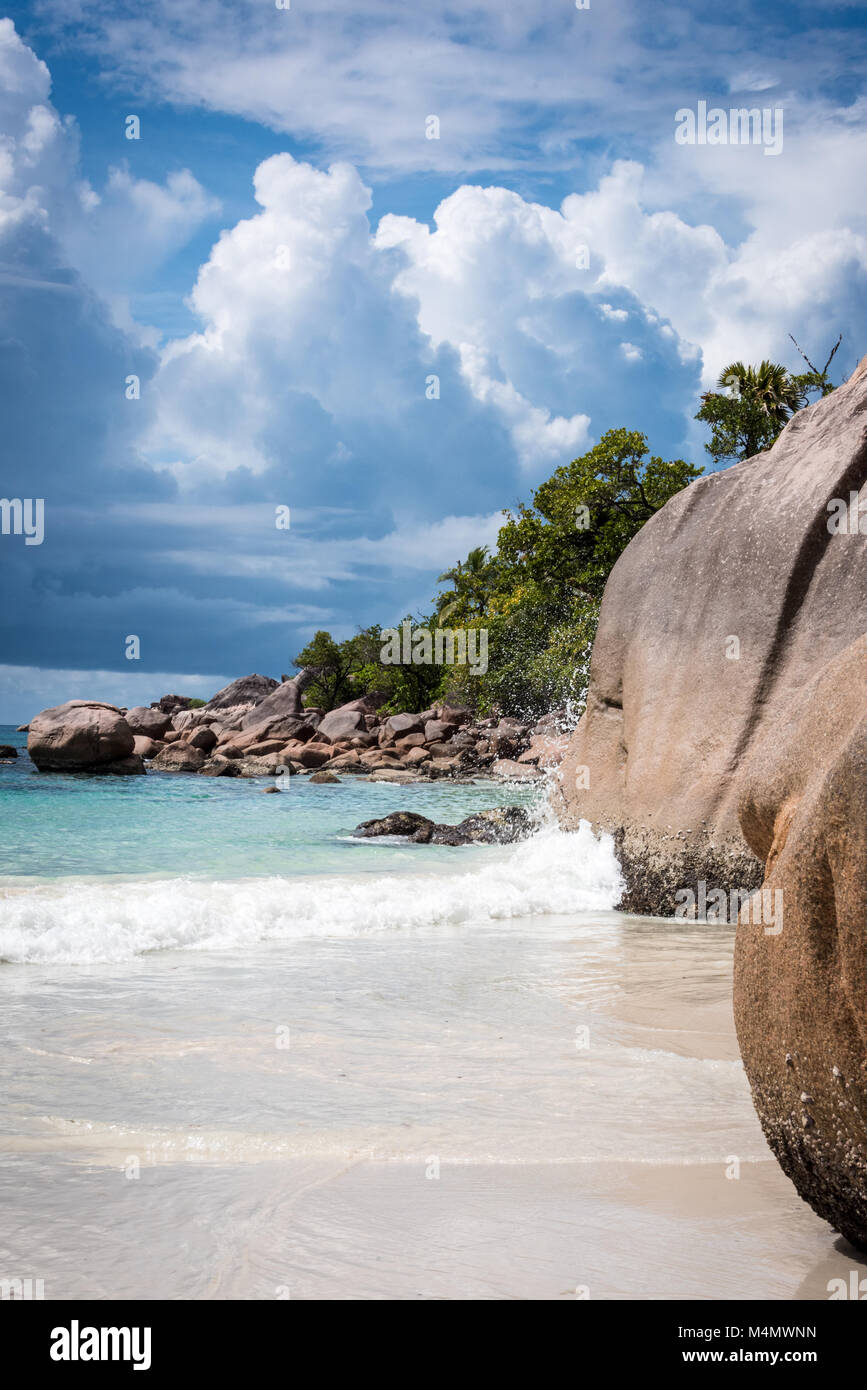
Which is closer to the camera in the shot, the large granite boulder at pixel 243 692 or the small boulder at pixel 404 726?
the small boulder at pixel 404 726

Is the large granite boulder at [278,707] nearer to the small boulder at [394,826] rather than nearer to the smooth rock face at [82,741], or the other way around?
the smooth rock face at [82,741]

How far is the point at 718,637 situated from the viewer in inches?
361

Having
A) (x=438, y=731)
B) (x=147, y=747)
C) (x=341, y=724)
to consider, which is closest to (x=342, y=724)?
(x=341, y=724)

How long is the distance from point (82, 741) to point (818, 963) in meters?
32.1

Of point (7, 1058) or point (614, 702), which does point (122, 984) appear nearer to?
point (7, 1058)

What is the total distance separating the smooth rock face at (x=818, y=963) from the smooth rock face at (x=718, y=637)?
5.31 meters

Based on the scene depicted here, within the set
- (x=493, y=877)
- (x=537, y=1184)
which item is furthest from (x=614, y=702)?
(x=537, y=1184)

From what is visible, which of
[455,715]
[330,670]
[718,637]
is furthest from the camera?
[330,670]

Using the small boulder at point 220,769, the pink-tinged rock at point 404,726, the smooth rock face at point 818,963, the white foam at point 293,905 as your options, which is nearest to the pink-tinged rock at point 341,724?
the pink-tinged rock at point 404,726

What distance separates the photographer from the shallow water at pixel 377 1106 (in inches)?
108

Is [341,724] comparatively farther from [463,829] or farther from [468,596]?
[463,829]

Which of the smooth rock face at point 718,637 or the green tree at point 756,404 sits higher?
the green tree at point 756,404

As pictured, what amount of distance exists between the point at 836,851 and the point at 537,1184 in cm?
156

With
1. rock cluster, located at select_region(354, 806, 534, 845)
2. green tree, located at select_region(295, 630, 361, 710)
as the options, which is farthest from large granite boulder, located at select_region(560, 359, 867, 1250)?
green tree, located at select_region(295, 630, 361, 710)
